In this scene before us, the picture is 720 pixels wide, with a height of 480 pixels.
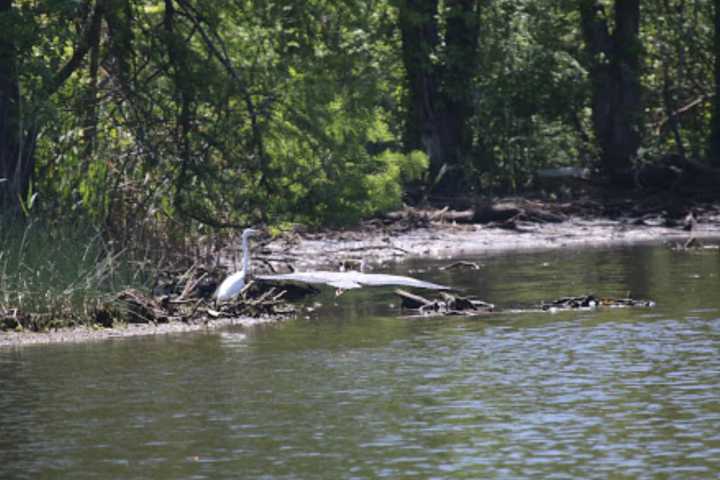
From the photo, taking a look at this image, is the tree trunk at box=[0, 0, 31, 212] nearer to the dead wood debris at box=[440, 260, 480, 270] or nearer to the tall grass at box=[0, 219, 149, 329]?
the tall grass at box=[0, 219, 149, 329]

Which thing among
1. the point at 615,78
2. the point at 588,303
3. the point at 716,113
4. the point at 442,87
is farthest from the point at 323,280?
the point at 716,113

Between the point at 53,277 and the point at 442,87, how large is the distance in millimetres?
18949

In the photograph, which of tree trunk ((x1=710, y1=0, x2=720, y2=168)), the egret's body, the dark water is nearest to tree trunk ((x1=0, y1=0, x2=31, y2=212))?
the egret's body

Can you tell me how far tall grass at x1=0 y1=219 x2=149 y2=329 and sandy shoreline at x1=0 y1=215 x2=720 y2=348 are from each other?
21.7ft

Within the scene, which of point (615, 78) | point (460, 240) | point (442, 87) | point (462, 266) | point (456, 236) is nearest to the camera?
point (462, 266)

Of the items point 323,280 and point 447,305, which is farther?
point 323,280

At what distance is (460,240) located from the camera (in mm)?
28438

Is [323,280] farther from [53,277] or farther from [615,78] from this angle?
[615,78]

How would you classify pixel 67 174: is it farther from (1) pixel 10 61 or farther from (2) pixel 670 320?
(2) pixel 670 320

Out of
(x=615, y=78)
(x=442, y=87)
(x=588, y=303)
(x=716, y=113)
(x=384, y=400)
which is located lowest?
(x=384, y=400)

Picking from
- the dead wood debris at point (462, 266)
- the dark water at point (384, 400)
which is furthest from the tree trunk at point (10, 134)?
the dead wood debris at point (462, 266)

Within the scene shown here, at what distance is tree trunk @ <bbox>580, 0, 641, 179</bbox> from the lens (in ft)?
113

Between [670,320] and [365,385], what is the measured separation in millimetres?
4808

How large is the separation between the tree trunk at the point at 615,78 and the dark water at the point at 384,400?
55.6 feet
